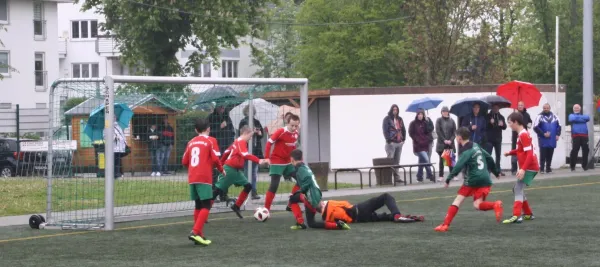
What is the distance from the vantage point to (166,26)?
4412 cm

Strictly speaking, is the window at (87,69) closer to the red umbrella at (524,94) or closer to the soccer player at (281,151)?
the red umbrella at (524,94)

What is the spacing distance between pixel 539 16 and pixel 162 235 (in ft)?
160

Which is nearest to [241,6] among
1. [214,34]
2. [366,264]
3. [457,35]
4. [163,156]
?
[214,34]

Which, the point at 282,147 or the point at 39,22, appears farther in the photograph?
Answer: the point at 39,22

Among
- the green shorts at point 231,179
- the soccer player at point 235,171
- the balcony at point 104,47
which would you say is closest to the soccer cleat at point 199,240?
the soccer player at point 235,171

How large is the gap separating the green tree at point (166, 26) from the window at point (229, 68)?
36928mm

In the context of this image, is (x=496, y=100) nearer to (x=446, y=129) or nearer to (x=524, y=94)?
(x=524, y=94)

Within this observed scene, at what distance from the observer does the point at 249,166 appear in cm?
2036

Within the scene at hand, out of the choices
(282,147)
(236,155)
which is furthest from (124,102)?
(282,147)

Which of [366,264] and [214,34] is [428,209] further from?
[214,34]

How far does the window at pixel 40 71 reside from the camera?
59.7 metres

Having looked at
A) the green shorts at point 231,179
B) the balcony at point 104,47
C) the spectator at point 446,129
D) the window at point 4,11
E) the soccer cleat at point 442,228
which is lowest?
the soccer cleat at point 442,228

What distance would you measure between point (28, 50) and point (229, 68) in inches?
1071

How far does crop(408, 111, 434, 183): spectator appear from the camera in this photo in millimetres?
26594
